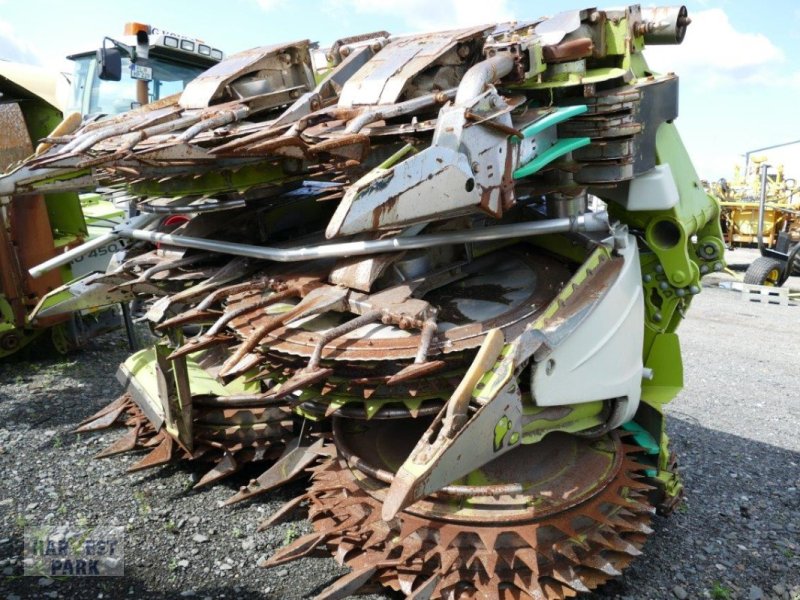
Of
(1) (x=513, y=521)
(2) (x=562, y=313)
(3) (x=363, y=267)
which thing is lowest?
(1) (x=513, y=521)

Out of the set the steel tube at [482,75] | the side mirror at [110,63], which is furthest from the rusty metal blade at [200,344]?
the side mirror at [110,63]

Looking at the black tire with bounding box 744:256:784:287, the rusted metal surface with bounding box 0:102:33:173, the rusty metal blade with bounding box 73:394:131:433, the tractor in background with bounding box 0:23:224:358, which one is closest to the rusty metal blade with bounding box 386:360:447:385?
the rusty metal blade with bounding box 73:394:131:433

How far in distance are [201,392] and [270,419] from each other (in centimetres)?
38

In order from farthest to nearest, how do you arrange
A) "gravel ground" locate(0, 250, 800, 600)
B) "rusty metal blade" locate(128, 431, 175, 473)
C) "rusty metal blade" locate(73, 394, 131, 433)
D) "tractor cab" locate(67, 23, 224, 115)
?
"tractor cab" locate(67, 23, 224, 115), "rusty metal blade" locate(73, 394, 131, 433), "rusty metal blade" locate(128, 431, 175, 473), "gravel ground" locate(0, 250, 800, 600)

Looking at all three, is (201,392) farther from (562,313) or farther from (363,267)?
(562,313)

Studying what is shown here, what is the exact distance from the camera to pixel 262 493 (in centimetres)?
347

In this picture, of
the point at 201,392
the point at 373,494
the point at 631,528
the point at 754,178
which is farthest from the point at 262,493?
the point at 754,178

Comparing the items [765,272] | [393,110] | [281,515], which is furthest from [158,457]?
[765,272]

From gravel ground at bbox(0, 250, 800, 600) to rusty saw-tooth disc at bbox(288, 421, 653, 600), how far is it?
278mm

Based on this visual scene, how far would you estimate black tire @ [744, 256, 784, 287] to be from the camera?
11484 mm

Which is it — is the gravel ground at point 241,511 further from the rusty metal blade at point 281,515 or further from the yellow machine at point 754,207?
the yellow machine at point 754,207

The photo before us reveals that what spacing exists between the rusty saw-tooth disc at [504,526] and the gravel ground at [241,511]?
28 cm

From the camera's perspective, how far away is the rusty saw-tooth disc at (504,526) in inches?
97.3

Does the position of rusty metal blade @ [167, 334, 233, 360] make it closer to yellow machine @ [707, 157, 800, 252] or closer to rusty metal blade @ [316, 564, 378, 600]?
rusty metal blade @ [316, 564, 378, 600]
